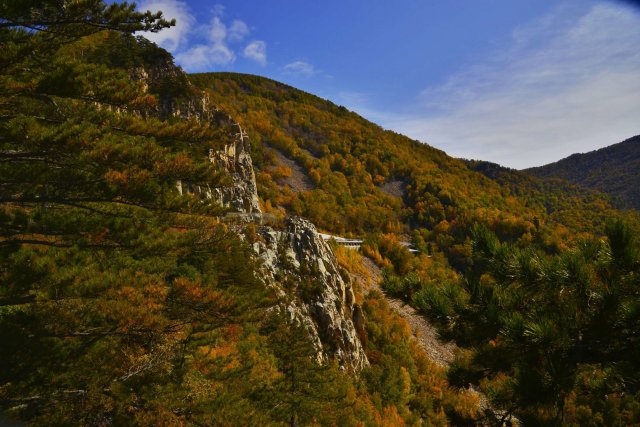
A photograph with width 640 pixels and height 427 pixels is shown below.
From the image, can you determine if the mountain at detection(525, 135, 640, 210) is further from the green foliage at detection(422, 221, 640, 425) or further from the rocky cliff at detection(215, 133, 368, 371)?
the green foliage at detection(422, 221, 640, 425)

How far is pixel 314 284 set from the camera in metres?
24.3

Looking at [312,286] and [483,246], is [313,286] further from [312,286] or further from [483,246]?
[483,246]

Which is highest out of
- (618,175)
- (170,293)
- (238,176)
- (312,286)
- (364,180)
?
(618,175)

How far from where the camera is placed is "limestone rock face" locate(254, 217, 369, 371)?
2319 cm

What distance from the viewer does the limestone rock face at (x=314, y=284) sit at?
23188mm

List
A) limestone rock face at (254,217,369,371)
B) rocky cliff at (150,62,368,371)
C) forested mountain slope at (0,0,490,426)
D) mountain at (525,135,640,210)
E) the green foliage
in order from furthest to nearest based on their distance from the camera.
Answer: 1. mountain at (525,135,640,210)
2. limestone rock face at (254,217,369,371)
3. rocky cliff at (150,62,368,371)
4. forested mountain slope at (0,0,490,426)
5. the green foliage

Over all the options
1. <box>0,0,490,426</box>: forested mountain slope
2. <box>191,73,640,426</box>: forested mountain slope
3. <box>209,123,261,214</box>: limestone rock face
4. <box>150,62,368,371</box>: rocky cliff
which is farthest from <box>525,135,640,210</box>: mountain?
<box>0,0,490,426</box>: forested mountain slope

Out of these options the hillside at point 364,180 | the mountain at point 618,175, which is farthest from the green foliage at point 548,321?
the mountain at point 618,175

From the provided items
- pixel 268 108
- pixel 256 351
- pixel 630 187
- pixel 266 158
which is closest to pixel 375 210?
pixel 266 158

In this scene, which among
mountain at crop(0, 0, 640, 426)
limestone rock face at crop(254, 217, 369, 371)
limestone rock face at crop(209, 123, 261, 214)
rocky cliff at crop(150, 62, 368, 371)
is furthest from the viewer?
limestone rock face at crop(209, 123, 261, 214)

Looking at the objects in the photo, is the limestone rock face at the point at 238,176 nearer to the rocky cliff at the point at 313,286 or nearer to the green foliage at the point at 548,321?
the rocky cliff at the point at 313,286

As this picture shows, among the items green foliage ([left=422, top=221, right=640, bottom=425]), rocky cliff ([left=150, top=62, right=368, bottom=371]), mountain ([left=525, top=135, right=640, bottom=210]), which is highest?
mountain ([left=525, top=135, right=640, bottom=210])

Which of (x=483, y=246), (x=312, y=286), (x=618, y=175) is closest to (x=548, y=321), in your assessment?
Answer: (x=483, y=246)

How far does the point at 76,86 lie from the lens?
6406mm
